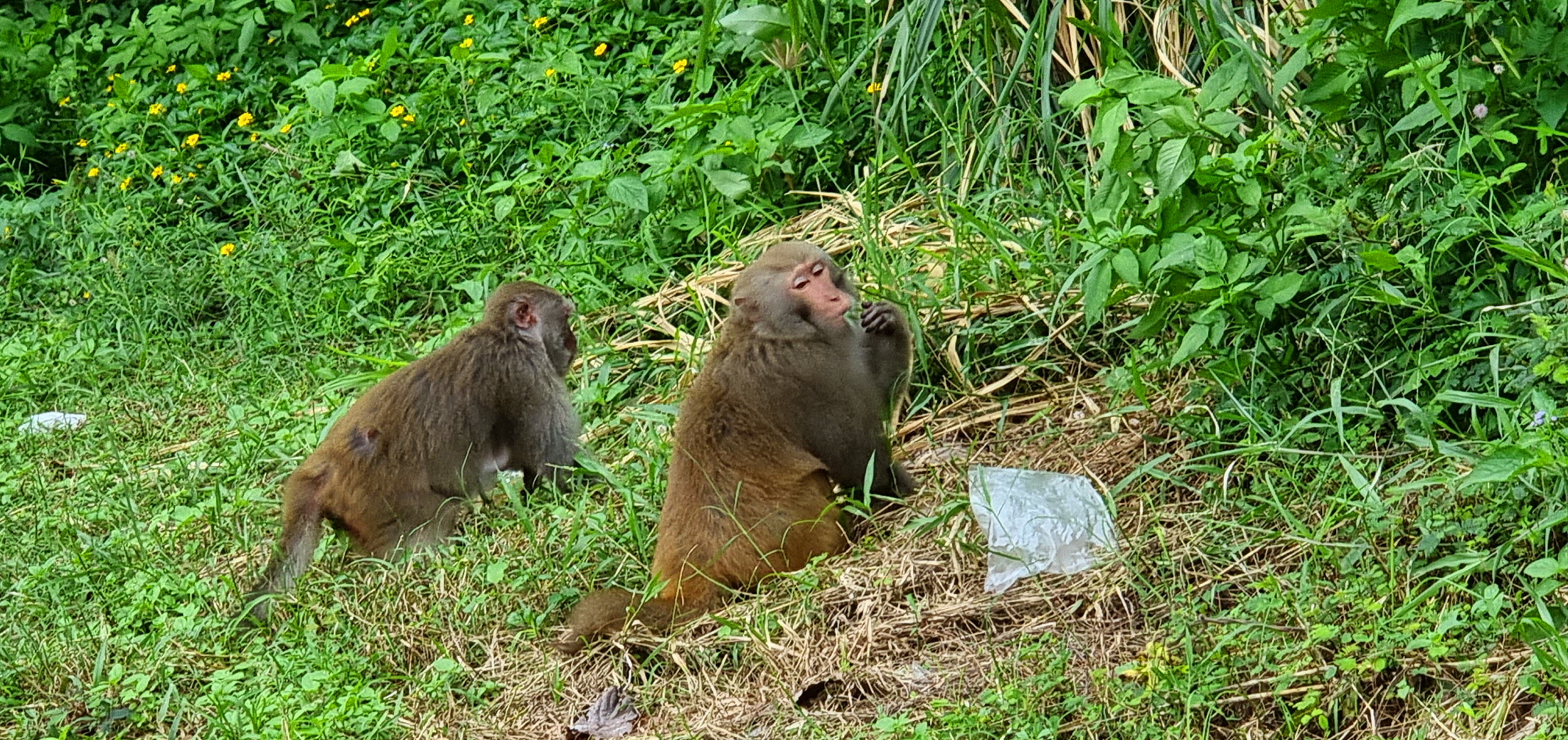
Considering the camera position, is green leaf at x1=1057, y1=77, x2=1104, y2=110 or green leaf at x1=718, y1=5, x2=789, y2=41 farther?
green leaf at x1=718, y1=5, x2=789, y2=41

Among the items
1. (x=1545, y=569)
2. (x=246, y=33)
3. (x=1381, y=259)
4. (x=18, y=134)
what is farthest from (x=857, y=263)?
(x=18, y=134)

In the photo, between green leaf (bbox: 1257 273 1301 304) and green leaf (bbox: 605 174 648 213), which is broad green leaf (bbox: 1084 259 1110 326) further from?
green leaf (bbox: 605 174 648 213)

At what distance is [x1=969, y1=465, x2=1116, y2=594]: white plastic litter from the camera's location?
4426mm

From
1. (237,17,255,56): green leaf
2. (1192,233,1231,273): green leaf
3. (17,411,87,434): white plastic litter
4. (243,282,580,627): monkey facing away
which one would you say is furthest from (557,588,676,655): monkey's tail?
(237,17,255,56): green leaf

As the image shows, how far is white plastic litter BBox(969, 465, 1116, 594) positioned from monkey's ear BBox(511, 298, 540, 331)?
5.55ft

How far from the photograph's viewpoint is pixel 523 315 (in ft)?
18.9

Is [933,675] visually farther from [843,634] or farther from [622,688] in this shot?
[622,688]

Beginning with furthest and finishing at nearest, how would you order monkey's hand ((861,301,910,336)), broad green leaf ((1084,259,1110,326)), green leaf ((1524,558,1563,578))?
monkey's hand ((861,301,910,336)) → broad green leaf ((1084,259,1110,326)) → green leaf ((1524,558,1563,578))

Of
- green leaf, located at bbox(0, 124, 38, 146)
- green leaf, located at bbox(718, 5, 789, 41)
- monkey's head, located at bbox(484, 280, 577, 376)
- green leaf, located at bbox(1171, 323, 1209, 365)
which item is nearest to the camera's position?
green leaf, located at bbox(1171, 323, 1209, 365)

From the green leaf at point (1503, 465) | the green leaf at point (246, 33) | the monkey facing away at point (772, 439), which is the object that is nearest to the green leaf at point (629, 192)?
the monkey facing away at point (772, 439)

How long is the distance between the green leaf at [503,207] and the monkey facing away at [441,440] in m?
1.44

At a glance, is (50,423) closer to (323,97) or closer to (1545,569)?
(323,97)

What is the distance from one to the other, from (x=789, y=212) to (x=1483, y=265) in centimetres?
288

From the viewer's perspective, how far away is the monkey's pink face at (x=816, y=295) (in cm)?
507
